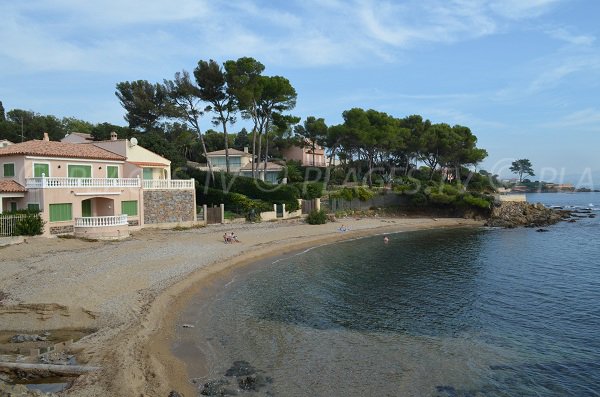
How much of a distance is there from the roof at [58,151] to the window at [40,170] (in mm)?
695

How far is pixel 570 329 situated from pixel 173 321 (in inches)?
586

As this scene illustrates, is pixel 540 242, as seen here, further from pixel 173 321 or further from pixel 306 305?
pixel 173 321

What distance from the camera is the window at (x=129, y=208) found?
33875 mm

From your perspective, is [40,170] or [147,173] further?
[147,173]

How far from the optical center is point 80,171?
107ft

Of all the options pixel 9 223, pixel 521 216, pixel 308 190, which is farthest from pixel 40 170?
pixel 521 216

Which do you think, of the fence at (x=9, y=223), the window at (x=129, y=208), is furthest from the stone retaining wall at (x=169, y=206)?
the fence at (x=9, y=223)

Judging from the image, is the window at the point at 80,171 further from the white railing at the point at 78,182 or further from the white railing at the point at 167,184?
the white railing at the point at 167,184

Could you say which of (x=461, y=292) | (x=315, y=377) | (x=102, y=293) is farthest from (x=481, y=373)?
(x=102, y=293)

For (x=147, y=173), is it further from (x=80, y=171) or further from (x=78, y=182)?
(x=78, y=182)

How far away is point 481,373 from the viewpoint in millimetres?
13031

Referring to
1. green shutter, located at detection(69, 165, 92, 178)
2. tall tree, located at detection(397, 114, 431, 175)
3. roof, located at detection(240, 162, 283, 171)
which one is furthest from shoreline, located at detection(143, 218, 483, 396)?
tall tree, located at detection(397, 114, 431, 175)

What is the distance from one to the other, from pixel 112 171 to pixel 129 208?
11.1 ft

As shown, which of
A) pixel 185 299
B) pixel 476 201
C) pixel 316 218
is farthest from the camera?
pixel 476 201
